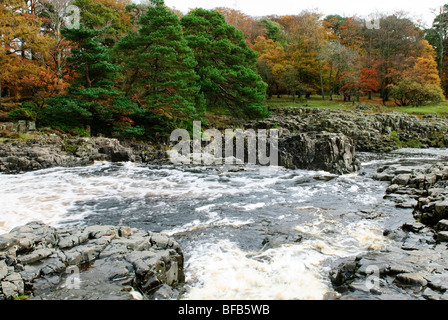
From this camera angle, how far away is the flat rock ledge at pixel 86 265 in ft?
17.0

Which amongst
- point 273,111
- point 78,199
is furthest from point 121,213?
point 273,111

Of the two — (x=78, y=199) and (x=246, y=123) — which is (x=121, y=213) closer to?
(x=78, y=199)

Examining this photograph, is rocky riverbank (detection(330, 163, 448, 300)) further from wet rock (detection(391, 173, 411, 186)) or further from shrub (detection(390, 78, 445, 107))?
shrub (detection(390, 78, 445, 107))

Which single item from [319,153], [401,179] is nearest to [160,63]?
[319,153]

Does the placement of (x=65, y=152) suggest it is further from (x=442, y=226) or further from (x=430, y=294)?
(x=430, y=294)

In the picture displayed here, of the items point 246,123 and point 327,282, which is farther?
point 246,123

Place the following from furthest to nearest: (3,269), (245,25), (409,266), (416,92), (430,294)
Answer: (245,25)
(416,92)
(409,266)
(3,269)
(430,294)

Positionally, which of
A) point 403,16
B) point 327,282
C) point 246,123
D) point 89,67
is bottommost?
point 327,282

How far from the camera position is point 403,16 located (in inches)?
1913

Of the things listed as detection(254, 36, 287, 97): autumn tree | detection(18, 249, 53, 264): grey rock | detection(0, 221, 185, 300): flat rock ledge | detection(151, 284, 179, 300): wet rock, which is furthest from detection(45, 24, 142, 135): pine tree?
detection(254, 36, 287, 97): autumn tree

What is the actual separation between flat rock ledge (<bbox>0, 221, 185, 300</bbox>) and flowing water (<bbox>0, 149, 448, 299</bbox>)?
57 cm

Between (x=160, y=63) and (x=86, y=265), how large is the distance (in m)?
19.5

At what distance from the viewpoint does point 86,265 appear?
6.00 meters
